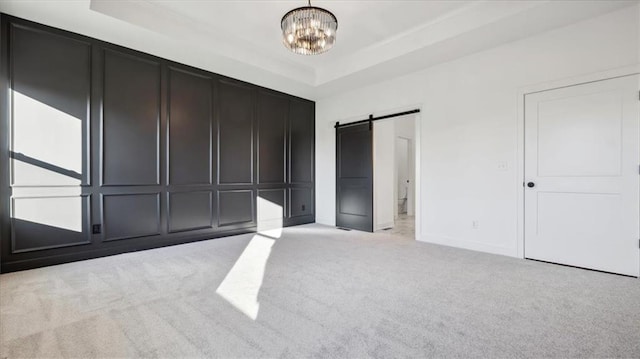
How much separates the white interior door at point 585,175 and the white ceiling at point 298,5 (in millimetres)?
912

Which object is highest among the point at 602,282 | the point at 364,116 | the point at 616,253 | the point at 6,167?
the point at 364,116

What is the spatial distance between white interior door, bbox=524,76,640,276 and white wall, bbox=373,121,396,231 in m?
2.49

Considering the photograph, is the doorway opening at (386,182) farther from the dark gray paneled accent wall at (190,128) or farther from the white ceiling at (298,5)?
the dark gray paneled accent wall at (190,128)

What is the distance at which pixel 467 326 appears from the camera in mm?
1888

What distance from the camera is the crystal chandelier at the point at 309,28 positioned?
109 inches

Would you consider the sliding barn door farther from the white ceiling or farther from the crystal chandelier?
the crystal chandelier

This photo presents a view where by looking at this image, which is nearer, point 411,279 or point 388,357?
point 388,357

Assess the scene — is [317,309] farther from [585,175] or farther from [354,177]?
[354,177]

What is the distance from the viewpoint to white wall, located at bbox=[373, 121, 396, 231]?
217 inches

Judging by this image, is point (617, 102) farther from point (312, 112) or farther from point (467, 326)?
point (312, 112)

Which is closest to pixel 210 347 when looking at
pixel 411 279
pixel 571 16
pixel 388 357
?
pixel 388 357

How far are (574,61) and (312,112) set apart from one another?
174 inches

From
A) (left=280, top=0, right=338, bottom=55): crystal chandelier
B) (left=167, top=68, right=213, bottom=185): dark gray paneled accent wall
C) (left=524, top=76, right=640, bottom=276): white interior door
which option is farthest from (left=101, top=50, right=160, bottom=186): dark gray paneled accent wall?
(left=524, top=76, right=640, bottom=276): white interior door

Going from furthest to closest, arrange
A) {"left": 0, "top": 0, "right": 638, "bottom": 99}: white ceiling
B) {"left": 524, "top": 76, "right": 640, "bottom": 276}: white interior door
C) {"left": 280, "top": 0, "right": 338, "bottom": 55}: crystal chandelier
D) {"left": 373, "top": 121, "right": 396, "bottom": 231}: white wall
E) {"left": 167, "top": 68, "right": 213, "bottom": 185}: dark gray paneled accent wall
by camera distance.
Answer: {"left": 373, "top": 121, "right": 396, "bottom": 231}: white wall → {"left": 167, "top": 68, "right": 213, "bottom": 185}: dark gray paneled accent wall → {"left": 0, "top": 0, "right": 638, "bottom": 99}: white ceiling → {"left": 524, "top": 76, "right": 640, "bottom": 276}: white interior door → {"left": 280, "top": 0, "right": 338, "bottom": 55}: crystal chandelier
